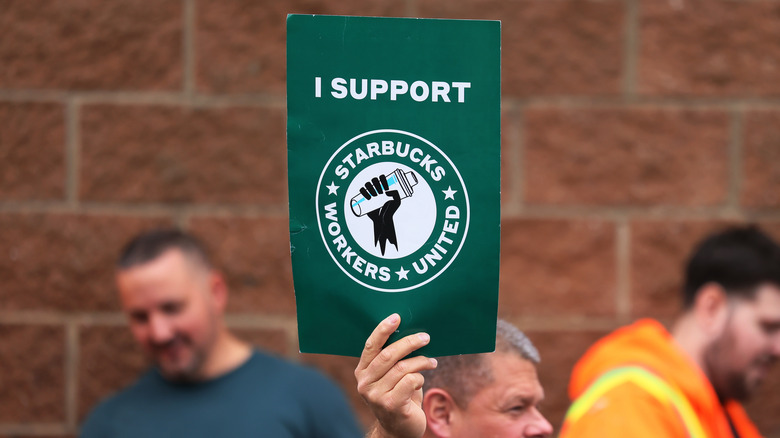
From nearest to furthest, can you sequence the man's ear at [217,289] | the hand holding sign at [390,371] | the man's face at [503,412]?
the hand holding sign at [390,371] < the man's face at [503,412] < the man's ear at [217,289]

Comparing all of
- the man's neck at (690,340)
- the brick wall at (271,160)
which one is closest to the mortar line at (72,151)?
the brick wall at (271,160)

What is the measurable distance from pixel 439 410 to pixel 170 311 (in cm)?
156

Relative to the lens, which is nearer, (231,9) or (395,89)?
Answer: (395,89)

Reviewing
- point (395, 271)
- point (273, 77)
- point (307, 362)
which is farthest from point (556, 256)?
point (395, 271)

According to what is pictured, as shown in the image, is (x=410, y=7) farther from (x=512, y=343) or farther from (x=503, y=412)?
(x=503, y=412)

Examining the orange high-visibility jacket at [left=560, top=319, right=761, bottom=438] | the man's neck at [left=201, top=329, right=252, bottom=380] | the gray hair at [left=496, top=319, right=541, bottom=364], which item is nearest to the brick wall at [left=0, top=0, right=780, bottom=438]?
the man's neck at [left=201, top=329, right=252, bottom=380]

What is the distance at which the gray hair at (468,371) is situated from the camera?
2109 millimetres

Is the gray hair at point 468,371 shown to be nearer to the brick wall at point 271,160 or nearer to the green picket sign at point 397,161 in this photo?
the green picket sign at point 397,161

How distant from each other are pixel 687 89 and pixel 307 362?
6.33 feet

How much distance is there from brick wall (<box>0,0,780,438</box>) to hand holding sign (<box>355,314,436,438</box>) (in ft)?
6.42

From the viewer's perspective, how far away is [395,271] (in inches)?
65.4

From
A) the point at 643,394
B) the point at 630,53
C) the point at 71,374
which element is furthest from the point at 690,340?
the point at 71,374

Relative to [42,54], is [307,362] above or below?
below

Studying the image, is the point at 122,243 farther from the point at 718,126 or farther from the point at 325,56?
the point at 718,126
